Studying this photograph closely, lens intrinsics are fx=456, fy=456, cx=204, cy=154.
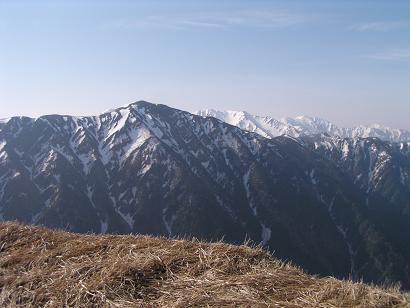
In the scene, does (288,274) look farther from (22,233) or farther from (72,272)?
(22,233)

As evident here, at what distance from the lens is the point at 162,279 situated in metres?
7.58

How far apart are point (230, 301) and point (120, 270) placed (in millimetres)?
2114

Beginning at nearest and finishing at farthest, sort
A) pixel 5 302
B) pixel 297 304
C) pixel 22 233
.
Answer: pixel 297 304 → pixel 5 302 → pixel 22 233

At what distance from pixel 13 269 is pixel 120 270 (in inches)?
89.7

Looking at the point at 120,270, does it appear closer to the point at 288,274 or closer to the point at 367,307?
the point at 288,274

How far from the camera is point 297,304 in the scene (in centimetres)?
628

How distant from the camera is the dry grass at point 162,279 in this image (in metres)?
6.55

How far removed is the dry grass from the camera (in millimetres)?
6547

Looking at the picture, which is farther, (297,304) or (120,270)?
(120,270)

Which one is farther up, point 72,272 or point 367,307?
point 367,307

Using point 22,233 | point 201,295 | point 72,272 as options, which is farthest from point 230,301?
point 22,233

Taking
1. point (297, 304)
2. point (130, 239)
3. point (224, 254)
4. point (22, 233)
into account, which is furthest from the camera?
point (22, 233)

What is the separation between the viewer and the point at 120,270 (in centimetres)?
764

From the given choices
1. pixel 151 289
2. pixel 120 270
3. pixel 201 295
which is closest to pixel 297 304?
pixel 201 295
